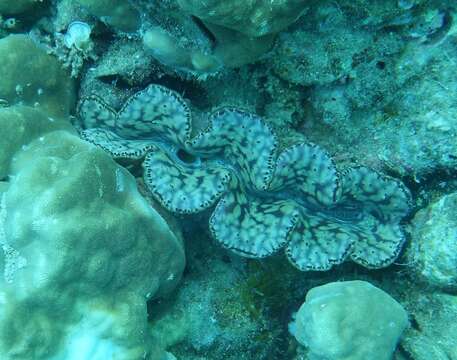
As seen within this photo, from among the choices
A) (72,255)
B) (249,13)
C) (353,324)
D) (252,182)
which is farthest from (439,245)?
(72,255)

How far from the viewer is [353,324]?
2.78 meters

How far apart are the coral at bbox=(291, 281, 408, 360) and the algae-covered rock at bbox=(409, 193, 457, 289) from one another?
1.18 feet

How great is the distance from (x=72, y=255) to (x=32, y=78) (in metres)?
1.51

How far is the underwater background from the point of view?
2.59 m

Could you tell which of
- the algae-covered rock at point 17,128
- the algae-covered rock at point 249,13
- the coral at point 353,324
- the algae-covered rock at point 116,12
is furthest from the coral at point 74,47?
the coral at point 353,324

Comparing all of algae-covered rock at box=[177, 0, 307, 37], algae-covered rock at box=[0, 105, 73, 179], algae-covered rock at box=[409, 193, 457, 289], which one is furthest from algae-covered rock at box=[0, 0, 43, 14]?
algae-covered rock at box=[409, 193, 457, 289]

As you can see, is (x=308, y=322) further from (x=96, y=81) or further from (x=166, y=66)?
(x=96, y=81)

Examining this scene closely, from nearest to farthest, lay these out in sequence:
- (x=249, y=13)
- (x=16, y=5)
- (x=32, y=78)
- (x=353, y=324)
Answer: (x=249, y=13) < (x=353, y=324) < (x=32, y=78) < (x=16, y=5)

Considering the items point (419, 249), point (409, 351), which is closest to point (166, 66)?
point (419, 249)

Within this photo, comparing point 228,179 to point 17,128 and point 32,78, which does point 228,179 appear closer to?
point 17,128

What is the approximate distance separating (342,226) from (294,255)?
516mm

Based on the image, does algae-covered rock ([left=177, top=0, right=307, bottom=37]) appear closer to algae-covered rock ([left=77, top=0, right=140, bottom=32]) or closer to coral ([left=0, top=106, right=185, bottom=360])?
algae-covered rock ([left=77, top=0, right=140, bottom=32])

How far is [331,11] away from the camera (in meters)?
2.82

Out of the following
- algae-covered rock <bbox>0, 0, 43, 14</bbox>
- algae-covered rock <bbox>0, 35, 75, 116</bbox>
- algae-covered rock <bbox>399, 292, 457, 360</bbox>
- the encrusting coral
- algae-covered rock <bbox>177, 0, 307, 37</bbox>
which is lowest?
algae-covered rock <bbox>399, 292, 457, 360</bbox>
